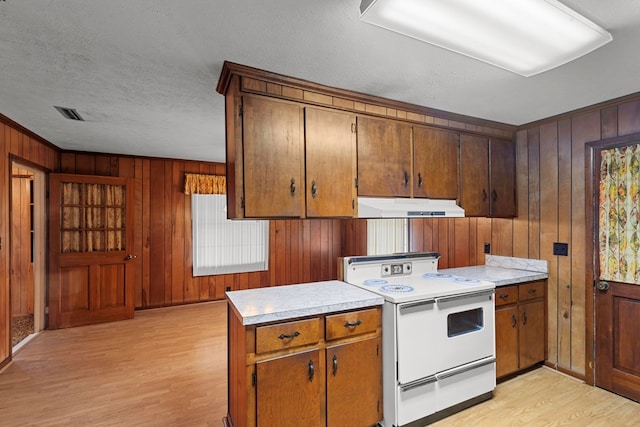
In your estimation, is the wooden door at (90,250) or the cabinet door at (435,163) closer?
the cabinet door at (435,163)

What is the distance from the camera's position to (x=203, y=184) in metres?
5.14

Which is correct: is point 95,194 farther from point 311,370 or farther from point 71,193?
point 311,370

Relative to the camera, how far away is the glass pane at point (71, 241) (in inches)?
163

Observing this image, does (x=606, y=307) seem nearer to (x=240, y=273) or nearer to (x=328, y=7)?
(x=328, y=7)

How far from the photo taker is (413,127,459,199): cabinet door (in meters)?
2.69

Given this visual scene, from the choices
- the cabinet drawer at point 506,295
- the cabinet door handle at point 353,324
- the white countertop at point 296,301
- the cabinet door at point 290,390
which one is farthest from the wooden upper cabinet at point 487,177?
the cabinet door at point 290,390

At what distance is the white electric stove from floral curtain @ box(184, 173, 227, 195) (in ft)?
11.1

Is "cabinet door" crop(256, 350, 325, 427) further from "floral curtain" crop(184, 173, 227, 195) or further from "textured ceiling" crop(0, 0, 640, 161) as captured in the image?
"floral curtain" crop(184, 173, 227, 195)

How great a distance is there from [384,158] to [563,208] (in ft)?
5.84

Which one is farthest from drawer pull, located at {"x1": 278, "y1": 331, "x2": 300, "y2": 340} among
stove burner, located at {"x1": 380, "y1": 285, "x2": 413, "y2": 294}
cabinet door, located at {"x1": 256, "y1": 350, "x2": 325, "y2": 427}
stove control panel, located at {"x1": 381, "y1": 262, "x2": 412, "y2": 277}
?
stove control panel, located at {"x1": 381, "y1": 262, "x2": 412, "y2": 277}

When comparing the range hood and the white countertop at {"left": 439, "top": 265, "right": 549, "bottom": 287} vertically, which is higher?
the range hood

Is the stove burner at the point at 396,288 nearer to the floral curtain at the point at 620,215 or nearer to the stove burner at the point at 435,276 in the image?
the stove burner at the point at 435,276

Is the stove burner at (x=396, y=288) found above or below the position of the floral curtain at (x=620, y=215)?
below

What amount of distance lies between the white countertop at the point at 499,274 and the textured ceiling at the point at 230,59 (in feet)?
4.82
